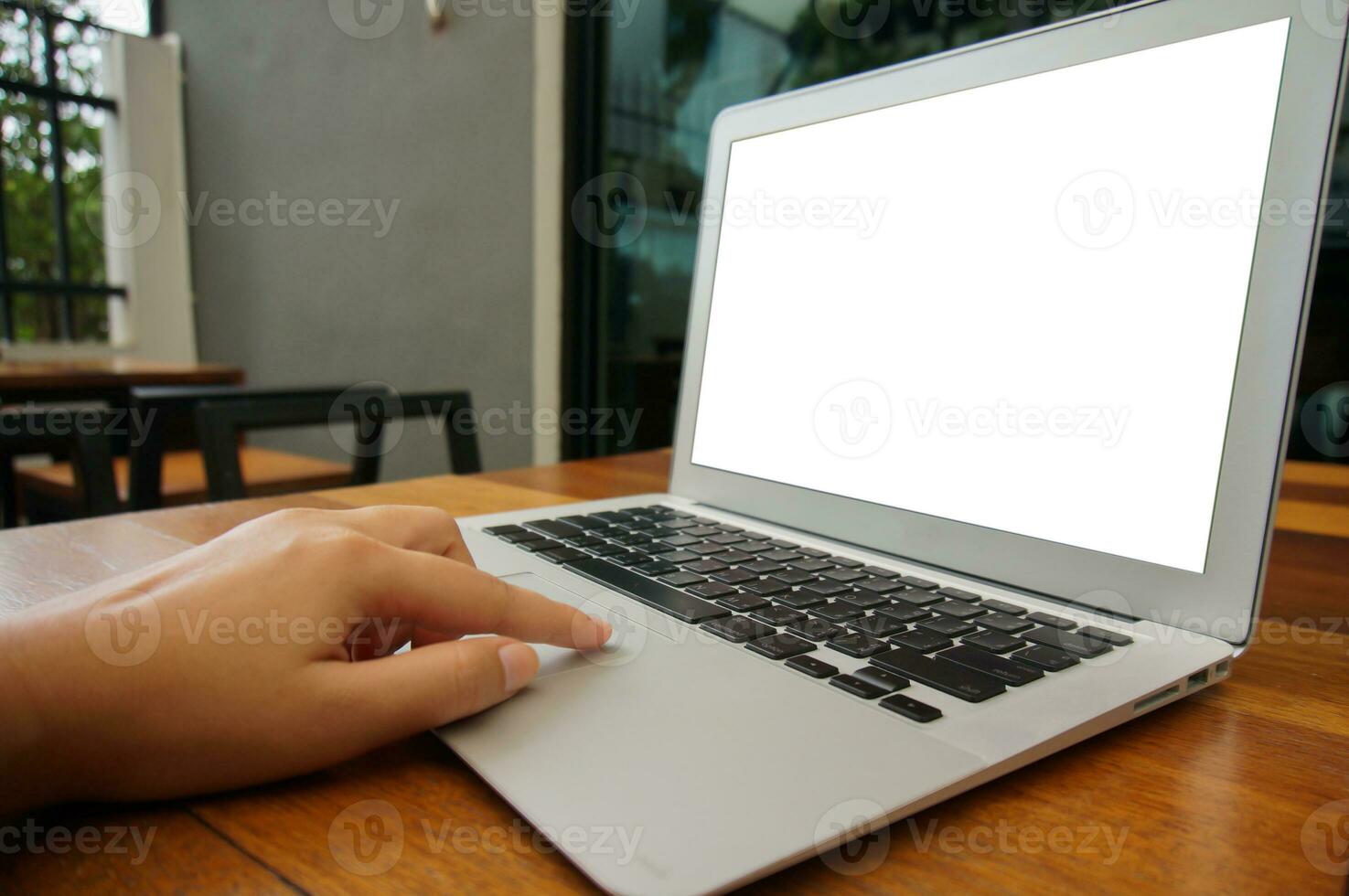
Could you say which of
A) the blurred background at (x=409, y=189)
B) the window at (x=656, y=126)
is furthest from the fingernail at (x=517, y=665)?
the window at (x=656, y=126)

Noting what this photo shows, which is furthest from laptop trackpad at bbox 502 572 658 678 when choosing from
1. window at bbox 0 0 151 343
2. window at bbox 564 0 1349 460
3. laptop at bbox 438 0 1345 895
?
window at bbox 0 0 151 343

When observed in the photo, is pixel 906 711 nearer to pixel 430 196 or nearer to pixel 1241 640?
pixel 1241 640

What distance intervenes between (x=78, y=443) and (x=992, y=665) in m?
1.05

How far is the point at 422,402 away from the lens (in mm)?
1183

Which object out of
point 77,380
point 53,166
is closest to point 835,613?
point 77,380

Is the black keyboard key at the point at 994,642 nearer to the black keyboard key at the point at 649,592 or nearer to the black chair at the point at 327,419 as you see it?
the black keyboard key at the point at 649,592

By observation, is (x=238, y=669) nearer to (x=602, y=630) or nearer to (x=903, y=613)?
(x=602, y=630)

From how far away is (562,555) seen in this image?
18.7 inches

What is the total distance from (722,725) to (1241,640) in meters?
0.25

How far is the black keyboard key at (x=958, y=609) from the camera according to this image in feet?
1.22

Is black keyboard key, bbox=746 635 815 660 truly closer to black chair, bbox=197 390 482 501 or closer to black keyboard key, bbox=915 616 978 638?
black keyboard key, bbox=915 616 978 638

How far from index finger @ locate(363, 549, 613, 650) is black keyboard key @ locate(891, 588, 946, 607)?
0.53 feet

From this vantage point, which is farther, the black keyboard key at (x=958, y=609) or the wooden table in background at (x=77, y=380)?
the wooden table in background at (x=77, y=380)

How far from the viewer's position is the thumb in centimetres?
26
